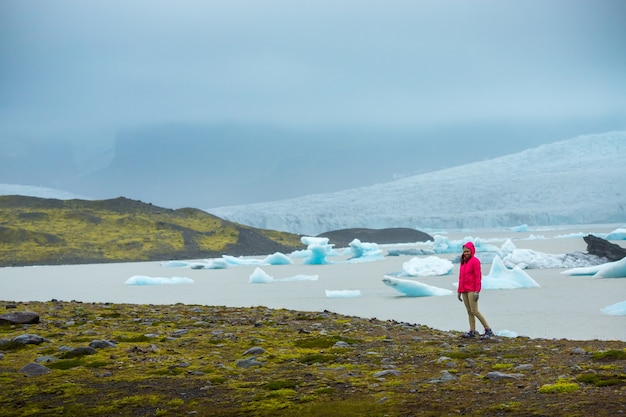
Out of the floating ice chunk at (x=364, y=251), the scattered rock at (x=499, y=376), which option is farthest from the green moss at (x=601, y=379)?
the floating ice chunk at (x=364, y=251)

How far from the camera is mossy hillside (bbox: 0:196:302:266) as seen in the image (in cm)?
9071

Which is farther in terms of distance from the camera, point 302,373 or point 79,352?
point 79,352

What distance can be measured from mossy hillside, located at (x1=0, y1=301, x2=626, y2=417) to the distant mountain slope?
99103 mm

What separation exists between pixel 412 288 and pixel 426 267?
14.6 m

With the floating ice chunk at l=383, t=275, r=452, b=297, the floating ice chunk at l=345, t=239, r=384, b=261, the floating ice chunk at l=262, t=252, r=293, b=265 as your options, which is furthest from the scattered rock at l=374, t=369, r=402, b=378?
the floating ice chunk at l=262, t=252, r=293, b=265

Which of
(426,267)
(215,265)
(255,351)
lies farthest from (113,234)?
(255,351)

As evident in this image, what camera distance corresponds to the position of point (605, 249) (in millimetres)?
45156

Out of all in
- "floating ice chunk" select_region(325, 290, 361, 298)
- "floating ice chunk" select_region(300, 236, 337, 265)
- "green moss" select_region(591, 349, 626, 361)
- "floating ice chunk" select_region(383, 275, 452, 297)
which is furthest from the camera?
"floating ice chunk" select_region(300, 236, 337, 265)

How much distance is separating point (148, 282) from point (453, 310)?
82.5ft

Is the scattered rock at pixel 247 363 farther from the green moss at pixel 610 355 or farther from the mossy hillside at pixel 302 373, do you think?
the green moss at pixel 610 355

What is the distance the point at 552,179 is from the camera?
118125 mm

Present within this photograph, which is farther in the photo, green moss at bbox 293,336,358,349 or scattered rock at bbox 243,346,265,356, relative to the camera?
green moss at bbox 293,336,358,349

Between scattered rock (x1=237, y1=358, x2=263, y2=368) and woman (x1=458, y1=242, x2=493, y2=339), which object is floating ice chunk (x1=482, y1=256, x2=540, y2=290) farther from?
scattered rock (x1=237, y1=358, x2=263, y2=368)

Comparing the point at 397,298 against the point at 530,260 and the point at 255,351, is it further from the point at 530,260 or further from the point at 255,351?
the point at 255,351
